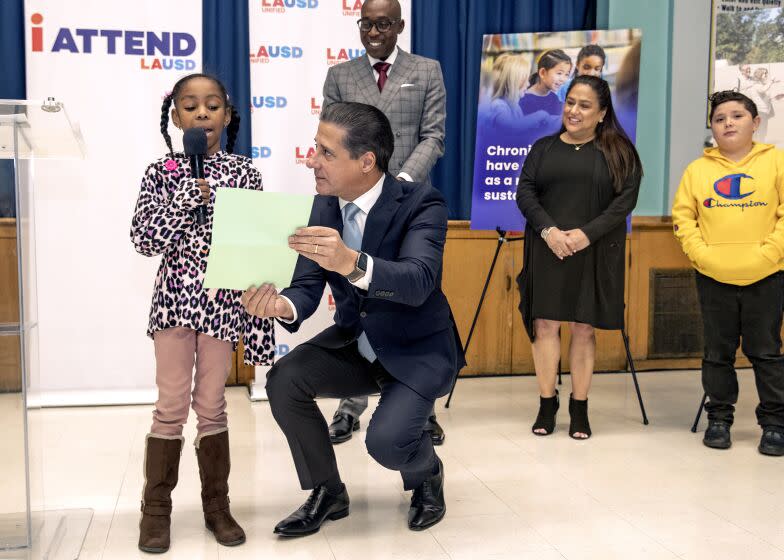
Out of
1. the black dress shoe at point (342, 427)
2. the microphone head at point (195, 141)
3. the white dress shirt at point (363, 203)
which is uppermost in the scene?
the microphone head at point (195, 141)

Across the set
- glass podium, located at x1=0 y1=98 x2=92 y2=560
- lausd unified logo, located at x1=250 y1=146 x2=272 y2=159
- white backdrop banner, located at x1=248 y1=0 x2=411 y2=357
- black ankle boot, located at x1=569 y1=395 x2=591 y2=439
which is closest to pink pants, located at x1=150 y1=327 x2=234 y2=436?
glass podium, located at x1=0 y1=98 x2=92 y2=560

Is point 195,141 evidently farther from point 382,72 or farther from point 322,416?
point 382,72

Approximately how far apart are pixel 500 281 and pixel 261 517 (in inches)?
103

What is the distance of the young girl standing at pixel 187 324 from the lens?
2396 millimetres

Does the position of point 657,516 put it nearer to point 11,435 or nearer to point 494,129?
point 11,435

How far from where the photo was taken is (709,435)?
3.59 metres

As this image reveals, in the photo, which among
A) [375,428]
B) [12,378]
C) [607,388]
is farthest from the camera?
[607,388]

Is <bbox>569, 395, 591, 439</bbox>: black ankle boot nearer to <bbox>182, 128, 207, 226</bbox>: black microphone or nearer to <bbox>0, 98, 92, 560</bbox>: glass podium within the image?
<bbox>182, 128, 207, 226</bbox>: black microphone

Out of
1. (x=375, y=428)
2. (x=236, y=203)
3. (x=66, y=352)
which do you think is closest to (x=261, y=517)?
(x=375, y=428)

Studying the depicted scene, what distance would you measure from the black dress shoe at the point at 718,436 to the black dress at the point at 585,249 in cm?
58

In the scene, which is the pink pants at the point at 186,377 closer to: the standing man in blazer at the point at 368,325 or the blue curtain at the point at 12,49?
the standing man in blazer at the point at 368,325

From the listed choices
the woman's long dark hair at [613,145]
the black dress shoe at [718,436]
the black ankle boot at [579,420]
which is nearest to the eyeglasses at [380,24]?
the woman's long dark hair at [613,145]

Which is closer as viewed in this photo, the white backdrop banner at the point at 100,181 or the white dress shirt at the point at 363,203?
the white dress shirt at the point at 363,203

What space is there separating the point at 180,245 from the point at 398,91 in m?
1.51
